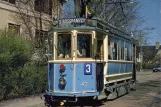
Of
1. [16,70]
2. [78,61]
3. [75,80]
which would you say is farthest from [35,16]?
[75,80]

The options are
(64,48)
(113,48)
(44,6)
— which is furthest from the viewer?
(44,6)

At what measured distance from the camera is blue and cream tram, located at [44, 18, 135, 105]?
1214cm

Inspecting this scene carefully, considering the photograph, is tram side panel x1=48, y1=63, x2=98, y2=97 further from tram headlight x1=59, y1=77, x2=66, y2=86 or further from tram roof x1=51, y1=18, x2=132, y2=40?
tram roof x1=51, y1=18, x2=132, y2=40

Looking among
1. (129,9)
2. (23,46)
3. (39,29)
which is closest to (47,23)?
(39,29)

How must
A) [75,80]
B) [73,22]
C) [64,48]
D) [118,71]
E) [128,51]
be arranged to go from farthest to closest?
[128,51] → [118,71] → [73,22] → [64,48] → [75,80]

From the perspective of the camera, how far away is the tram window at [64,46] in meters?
12.4

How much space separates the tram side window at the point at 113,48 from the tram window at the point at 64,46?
7.06 ft

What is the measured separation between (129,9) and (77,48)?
1980cm

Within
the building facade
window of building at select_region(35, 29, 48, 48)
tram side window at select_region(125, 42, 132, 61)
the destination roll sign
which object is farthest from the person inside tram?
the building facade

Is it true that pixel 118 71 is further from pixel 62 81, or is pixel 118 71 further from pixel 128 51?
pixel 62 81

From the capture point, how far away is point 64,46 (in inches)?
495

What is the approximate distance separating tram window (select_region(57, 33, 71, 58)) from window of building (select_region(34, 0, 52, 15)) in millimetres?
12946

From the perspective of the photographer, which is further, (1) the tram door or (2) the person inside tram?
(1) the tram door

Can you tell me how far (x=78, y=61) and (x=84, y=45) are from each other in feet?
2.21
